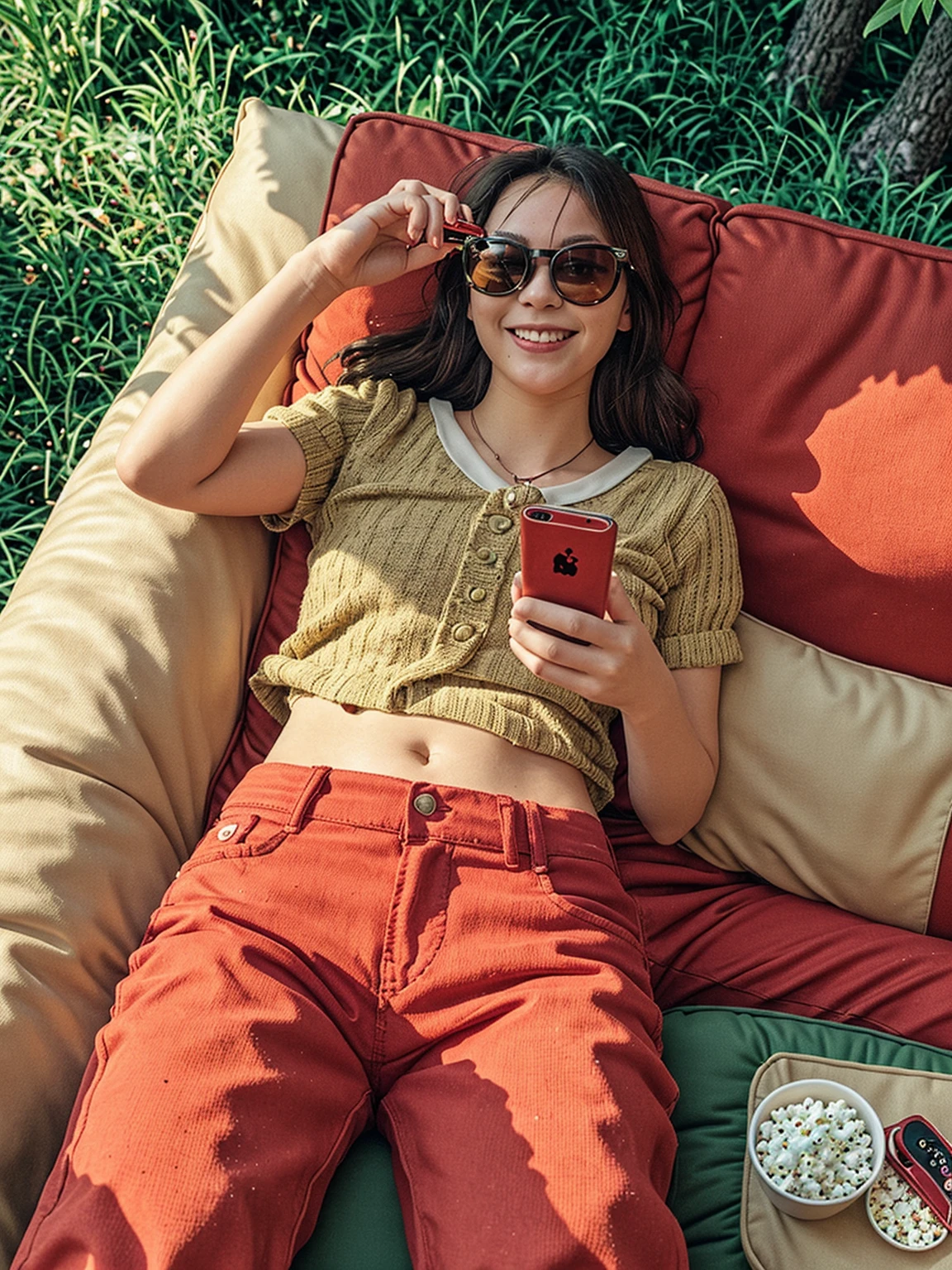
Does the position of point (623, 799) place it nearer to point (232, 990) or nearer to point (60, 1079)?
point (232, 990)

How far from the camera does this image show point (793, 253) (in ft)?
8.46

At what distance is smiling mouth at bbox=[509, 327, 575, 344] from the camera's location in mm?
2328

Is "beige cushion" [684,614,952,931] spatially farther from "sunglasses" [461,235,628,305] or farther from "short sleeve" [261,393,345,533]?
"short sleeve" [261,393,345,533]

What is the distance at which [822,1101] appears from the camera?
190cm

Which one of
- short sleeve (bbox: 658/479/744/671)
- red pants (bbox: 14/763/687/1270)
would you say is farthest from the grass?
red pants (bbox: 14/763/687/1270)

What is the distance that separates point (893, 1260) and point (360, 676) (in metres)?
1.26

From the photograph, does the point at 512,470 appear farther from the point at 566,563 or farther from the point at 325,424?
the point at 566,563

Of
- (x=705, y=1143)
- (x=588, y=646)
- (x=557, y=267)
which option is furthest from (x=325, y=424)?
(x=705, y=1143)

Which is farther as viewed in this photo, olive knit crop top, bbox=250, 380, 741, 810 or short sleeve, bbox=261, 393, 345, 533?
short sleeve, bbox=261, 393, 345, 533

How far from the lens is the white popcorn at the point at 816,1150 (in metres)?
1.77

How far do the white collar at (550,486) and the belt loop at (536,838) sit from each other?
0.66 meters

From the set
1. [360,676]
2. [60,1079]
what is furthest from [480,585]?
[60,1079]

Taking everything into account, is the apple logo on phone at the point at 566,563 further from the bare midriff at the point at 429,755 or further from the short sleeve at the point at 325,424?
the short sleeve at the point at 325,424

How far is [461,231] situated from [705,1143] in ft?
5.78
